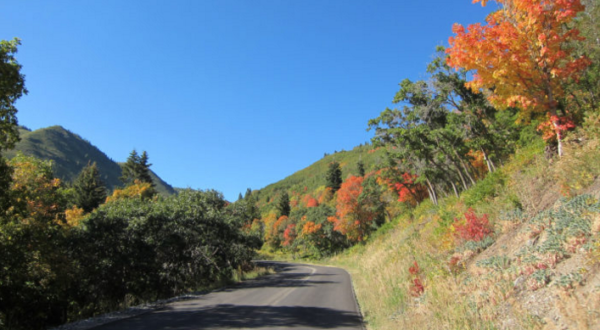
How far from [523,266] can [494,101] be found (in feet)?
18.9

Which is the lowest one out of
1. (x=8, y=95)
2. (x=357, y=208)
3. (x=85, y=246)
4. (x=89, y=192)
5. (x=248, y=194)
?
(x=357, y=208)

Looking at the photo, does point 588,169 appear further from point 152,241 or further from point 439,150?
point 152,241

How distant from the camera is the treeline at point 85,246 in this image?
10.5 metres

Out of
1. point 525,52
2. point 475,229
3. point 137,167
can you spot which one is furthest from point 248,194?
point 525,52

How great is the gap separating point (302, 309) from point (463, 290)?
5.37m

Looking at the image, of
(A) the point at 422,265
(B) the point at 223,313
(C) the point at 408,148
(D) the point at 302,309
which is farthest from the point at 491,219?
(C) the point at 408,148

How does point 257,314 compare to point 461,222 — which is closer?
point 257,314

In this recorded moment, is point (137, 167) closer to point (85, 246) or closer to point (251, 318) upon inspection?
point (85, 246)

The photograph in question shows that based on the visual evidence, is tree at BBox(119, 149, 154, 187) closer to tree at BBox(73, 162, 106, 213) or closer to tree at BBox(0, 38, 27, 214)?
tree at BBox(73, 162, 106, 213)

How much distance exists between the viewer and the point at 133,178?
50062mm

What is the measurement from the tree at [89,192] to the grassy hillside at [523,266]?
4740 cm

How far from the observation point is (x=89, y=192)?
4575cm

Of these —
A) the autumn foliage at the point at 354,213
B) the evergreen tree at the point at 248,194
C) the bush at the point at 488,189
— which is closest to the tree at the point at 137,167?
the autumn foliage at the point at 354,213

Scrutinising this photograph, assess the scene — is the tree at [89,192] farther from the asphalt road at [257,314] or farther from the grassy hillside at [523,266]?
the grassy hillside at [523,266]
